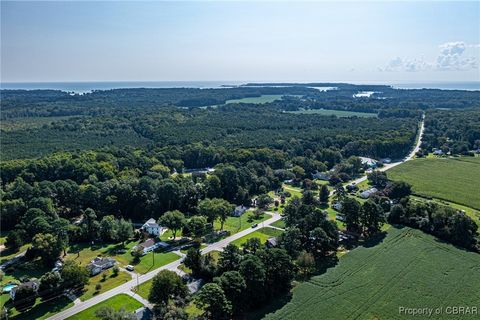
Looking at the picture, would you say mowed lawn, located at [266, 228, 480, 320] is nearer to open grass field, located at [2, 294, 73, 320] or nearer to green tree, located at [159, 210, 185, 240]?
green tree, located at [159, 210, 185, 240]

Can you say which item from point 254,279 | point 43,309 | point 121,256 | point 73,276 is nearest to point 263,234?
point 254,279

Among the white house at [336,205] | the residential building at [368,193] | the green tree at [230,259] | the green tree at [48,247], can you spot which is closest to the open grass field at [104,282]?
the green tree at [48,247]

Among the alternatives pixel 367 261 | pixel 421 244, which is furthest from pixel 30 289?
pixel 421 244

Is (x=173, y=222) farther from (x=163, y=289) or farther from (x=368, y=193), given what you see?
(x=368, y=193)

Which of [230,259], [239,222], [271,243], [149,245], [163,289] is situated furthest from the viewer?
[239,222]

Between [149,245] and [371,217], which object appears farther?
[371,217]

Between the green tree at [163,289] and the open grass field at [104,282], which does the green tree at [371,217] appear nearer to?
the green tree at [163,289]
